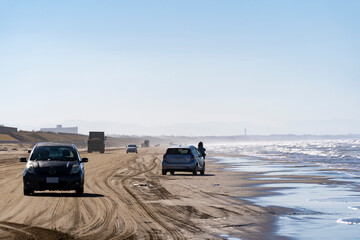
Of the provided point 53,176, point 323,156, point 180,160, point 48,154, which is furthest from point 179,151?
point 323,156

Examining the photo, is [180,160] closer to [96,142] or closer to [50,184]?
[50,184]

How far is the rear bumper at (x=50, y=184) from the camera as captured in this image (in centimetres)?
1933

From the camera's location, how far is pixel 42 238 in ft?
35.9

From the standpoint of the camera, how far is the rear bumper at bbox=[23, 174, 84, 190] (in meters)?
19.3

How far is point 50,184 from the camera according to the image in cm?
1936

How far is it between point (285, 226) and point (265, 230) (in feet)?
2.66

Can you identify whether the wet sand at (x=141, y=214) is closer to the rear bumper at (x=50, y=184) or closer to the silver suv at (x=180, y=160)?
the rear bumper at (x=50, y=184)

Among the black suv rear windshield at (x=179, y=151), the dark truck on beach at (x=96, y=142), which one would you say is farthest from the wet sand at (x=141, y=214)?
the dark truck on beach at (x=96, y=142)

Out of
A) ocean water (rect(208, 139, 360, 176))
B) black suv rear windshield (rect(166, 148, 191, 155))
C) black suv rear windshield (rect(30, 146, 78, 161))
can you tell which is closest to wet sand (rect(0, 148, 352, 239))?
black suv rear windshield (rect(30, 146, 78, 161))

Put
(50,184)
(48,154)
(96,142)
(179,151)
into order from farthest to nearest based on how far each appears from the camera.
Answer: (96,142) → (179,151) → (48,154) → (50,184)

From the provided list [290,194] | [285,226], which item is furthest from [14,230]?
[290,194]

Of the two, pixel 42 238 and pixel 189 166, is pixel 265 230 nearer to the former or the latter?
pixel 42 238

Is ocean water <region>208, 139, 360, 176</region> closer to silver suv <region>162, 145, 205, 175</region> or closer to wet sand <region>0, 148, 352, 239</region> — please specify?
silver suv <region>162, 145, 205, 175</region>

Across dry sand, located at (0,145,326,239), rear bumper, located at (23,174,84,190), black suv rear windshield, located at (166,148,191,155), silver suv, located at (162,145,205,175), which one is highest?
black suv rear windshield, located at (166,148,191,155)
